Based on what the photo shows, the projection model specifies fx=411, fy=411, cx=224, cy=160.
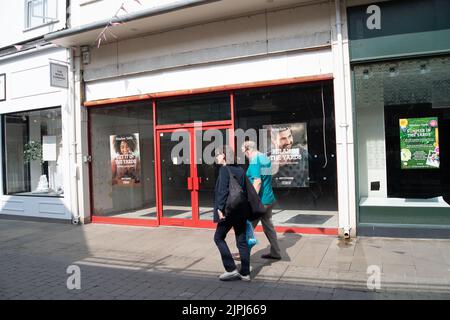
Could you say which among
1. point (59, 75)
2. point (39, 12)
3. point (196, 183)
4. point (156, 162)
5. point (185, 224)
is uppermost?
point (39, 12)

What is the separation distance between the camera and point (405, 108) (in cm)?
723

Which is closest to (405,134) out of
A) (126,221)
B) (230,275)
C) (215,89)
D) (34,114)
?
(215,89)

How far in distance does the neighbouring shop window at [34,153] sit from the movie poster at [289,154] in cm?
563

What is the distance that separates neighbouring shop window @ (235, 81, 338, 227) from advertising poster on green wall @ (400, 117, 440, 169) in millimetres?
1223

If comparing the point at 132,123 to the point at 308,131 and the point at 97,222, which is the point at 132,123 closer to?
the point at 97,222

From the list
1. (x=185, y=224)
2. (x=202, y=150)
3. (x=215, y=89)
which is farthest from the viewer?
(x=185, y=224)

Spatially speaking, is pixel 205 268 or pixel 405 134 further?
pixel 405 134

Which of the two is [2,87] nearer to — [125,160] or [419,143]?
[125,160]

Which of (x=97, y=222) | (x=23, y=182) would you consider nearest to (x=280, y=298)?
(x=97, y=222)

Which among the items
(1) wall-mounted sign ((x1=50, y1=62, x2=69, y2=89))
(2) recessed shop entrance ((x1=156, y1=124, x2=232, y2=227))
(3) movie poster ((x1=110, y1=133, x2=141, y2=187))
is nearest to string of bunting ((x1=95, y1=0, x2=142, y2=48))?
(1) wall-mounted sign ((x1=50, y1=62, x2=69, y2=89))

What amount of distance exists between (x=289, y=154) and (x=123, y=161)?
417cm

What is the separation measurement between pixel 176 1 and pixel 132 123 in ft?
10.2

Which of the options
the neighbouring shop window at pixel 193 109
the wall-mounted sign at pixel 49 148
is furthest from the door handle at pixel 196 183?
the wall-mounted sign at pixel 49 148

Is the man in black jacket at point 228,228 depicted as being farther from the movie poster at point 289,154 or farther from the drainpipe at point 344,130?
the movie poster at point 289,154
